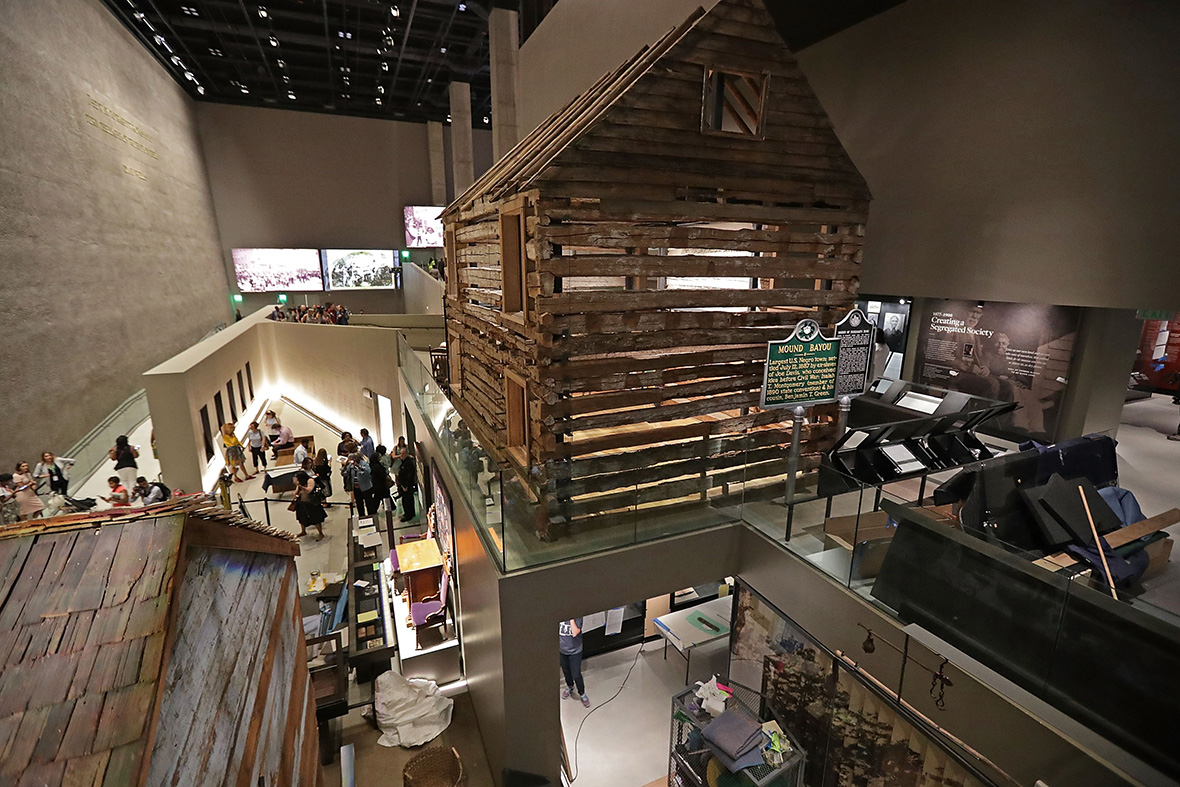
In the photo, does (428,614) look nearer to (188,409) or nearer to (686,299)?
(686,299)

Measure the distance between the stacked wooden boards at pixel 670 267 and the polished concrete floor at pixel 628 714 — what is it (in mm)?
3942

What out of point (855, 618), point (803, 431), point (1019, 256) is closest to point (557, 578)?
point (855, 618)

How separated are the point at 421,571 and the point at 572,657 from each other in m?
2.80

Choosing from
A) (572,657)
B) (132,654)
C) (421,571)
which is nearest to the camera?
(132,654)

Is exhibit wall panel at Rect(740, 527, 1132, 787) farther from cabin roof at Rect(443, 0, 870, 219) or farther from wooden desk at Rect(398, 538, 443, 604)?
wooden desk at Rect(398, 538, 443, 604)

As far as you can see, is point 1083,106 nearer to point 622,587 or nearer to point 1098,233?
point 1098,233

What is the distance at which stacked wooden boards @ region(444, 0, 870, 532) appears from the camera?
546cm

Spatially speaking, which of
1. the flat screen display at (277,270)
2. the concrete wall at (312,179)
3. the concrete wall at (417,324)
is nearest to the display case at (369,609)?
the concrete wall at (417,324)

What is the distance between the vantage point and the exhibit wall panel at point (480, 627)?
5.63m

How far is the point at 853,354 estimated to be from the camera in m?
5.92

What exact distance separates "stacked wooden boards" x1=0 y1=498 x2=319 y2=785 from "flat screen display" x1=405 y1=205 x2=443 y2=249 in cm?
2964

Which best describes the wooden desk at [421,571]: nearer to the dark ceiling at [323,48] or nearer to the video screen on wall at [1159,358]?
the dark ceiling at [323,48]

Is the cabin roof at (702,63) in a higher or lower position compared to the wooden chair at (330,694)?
higher

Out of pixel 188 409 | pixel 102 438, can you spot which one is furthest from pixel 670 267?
pixel 102 438
